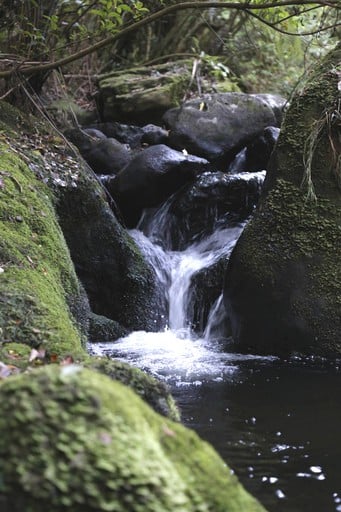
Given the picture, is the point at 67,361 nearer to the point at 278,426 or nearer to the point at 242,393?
the point at 278,426

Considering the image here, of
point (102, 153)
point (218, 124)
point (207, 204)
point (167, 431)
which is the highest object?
point (218, 124)

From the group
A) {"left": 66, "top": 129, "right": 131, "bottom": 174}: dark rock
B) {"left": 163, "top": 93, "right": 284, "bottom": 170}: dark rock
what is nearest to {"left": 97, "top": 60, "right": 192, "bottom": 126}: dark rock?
{"left": 163, "top": 93, "right": 284, "bottom": 170}: dark rock

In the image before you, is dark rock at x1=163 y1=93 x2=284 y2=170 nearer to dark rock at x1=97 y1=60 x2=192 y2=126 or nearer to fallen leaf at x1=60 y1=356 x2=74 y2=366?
dark rock at x1=97 y1=60 x2=192 y2=126

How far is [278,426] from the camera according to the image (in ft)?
13.1

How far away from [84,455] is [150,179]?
7.10 meters

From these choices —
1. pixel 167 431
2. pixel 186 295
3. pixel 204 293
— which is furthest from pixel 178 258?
pixel 167 431

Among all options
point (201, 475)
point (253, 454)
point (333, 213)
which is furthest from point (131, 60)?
point (201, 475)

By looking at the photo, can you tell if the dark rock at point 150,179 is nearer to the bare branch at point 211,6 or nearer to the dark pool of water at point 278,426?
the bare branch at point 211,6

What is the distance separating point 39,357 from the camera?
2838mm

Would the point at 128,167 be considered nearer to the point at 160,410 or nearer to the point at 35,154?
the point at 35,154

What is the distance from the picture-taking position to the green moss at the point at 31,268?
125 inches

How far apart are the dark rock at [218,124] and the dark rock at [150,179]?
51.6 inches

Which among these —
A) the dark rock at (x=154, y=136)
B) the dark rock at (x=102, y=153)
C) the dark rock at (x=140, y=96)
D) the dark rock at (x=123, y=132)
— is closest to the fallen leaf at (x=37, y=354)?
the dark rock at (x=102, y=153)

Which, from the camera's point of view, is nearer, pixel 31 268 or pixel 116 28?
pixel 31 268
